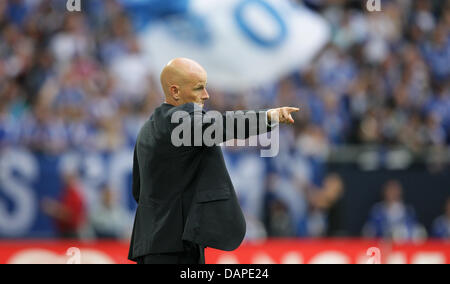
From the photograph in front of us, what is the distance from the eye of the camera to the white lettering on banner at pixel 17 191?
384 inches

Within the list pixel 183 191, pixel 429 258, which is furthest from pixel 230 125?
pixel 429 258

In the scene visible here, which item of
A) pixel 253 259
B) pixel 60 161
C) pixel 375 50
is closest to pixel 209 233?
pixel 253 259

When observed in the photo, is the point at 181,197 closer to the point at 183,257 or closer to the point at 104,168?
the point at 183,257

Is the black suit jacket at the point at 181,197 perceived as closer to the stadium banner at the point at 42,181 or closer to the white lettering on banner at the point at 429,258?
the white lettering on banner at the point at 429,258

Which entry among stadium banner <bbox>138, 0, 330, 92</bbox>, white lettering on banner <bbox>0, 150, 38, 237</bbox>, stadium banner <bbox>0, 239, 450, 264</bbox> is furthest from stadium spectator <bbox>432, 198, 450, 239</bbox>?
white lettering on banner <bbox>0, 150, 38, 237</bbox>

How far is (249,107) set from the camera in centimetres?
1173

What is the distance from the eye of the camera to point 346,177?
10812 millimetres

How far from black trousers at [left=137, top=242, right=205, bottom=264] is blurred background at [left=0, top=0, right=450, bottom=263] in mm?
3981

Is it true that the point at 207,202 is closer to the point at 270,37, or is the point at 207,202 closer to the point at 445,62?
the point at 270,37

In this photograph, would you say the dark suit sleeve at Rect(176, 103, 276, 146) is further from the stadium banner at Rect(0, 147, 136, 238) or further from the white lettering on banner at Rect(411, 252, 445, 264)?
the stadium banner at Rect(0, 147, 136, 238)

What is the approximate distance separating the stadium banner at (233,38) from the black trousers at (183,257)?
7.21 m

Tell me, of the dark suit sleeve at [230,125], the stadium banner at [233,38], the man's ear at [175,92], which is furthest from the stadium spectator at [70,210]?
the dark suit sleeve at [230,125]

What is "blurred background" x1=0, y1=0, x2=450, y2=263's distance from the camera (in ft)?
31.8

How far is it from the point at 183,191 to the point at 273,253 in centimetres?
447
